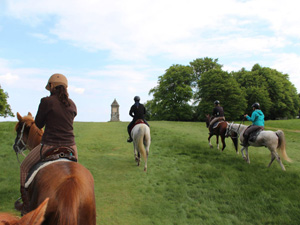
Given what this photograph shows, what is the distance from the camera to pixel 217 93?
41469 mm

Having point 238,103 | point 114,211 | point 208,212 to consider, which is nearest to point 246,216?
point 208,212

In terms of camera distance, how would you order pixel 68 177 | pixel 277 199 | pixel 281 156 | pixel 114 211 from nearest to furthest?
1. pixel 68 177
2. pixel 114 211
3. pixel 277 199
4. pixel 281 156

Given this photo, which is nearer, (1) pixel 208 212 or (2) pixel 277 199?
(1) pixel 208 212

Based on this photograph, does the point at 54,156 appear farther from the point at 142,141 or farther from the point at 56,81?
the point at 142,141

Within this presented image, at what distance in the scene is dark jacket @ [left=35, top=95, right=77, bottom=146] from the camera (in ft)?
12.7

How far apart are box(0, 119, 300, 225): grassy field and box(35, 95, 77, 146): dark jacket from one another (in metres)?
3.14

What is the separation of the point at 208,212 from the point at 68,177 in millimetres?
5439

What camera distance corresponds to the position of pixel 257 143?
1064 centimetres

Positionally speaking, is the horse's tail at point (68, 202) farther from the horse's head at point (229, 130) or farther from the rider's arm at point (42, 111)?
the horse's head at point (229, 130)

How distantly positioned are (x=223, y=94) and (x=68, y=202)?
136 feet

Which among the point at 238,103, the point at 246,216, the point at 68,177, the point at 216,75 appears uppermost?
the point at 216,75

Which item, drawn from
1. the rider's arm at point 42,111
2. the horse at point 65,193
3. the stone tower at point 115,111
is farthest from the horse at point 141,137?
the stone tower at point 115,111

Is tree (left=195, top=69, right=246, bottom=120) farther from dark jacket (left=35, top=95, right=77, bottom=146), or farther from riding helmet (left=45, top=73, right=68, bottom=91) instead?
dark jacket (left=35, top=95, right=77, bottom=146)

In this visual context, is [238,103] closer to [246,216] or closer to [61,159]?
[246,216]
